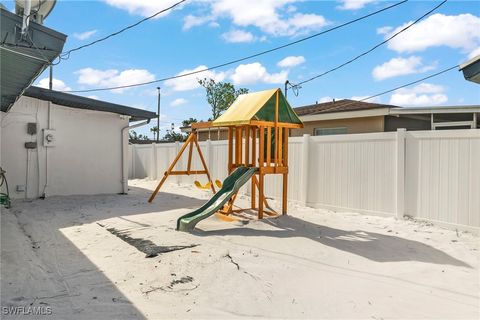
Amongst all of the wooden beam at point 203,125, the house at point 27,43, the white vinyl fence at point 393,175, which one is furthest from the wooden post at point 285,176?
the house at point 27,43

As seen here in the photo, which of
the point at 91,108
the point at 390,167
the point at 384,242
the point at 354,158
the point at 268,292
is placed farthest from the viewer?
the point at 91,108

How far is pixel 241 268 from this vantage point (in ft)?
14.5

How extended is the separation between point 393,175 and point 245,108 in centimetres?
319

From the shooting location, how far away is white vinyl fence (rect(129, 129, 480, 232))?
619cm

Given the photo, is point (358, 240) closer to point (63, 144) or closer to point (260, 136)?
point (260, 136)

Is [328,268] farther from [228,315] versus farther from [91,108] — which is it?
[91,108]

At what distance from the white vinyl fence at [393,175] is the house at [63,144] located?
5149mm

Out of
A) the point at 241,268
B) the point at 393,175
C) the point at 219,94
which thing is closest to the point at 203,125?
the point at 393,175

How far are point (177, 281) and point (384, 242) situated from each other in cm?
339

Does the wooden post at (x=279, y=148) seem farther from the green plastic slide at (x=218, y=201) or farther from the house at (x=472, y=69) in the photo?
the house at (x=472, y=69)

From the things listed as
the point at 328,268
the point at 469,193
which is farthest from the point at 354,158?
the point at 328,268

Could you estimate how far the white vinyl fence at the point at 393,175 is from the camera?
244 inches

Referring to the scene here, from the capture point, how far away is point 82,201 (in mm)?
10008

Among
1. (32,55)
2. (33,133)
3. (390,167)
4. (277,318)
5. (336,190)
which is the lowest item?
(277,318)
